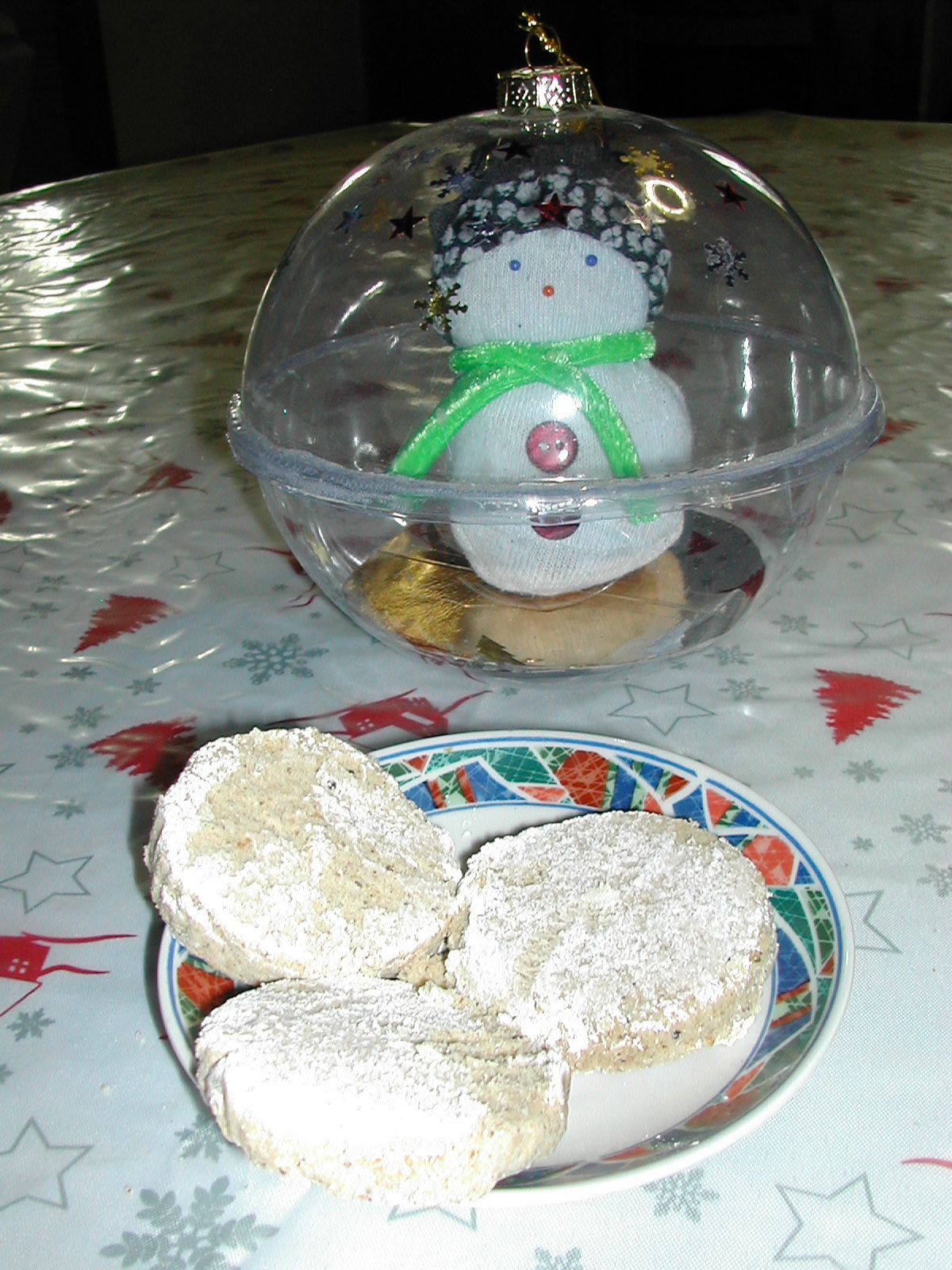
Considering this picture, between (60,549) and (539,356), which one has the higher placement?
(539,356)

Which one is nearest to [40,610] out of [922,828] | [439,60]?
[922,828]

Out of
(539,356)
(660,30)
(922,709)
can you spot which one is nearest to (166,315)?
(539,356)

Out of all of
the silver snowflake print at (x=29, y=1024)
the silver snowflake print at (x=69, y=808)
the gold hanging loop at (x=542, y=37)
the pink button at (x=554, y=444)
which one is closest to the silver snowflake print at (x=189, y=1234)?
the silver snowflake print at (x=29, y=1024)

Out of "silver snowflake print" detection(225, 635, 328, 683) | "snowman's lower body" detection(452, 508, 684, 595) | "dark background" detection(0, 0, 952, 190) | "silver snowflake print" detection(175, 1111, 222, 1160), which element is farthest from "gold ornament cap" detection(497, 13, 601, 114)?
"dark background" detection(0, 0, 952, 190)

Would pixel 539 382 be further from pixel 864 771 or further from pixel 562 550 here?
pixel 864 771

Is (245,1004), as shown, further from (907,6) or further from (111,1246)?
(907,6)

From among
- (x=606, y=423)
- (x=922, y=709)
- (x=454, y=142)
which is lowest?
(x=922, y=709)
